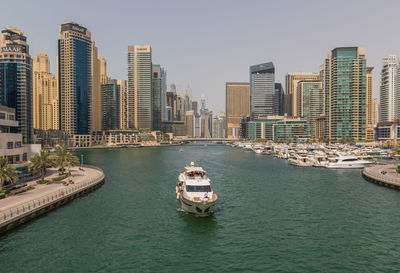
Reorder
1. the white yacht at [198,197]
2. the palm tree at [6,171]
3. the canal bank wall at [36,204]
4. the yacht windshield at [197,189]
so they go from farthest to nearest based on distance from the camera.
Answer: the palm tree at [6,171]
the yacht windshield at [197,189]
the white yacht at [198,197]
the canal bank wall at [36,204]

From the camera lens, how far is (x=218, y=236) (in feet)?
132

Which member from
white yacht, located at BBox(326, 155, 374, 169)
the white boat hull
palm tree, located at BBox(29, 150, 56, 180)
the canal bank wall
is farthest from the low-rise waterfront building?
white yacht, located at BBox(326, 155, 374, 169)

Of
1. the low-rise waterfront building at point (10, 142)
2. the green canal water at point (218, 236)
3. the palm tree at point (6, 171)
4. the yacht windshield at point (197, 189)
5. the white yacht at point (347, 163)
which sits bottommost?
the green canal water at point (218, 236)

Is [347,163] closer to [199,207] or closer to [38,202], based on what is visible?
[199,207]

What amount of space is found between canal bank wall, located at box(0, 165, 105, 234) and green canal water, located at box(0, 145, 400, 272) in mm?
1360

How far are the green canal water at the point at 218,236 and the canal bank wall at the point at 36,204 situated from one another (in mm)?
1360

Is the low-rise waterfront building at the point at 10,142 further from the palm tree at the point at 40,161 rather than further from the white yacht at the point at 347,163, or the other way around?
the white yacht at the point at 347,163

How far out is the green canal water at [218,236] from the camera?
105 ft

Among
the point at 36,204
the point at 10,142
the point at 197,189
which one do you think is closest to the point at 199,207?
the point at 197,189

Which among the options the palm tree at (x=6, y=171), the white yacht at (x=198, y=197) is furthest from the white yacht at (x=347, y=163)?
the palm tree at (x=6, y=171)

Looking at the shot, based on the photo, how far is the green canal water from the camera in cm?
3206

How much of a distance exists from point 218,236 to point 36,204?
104ft

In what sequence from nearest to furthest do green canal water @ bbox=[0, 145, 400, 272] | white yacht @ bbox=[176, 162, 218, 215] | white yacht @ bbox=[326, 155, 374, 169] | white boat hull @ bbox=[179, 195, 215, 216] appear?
green canal water @ bbox=[0, 145, 400, 272] < white boat hull @ bbox=[179, 195, 215, 216] < white yacht @ bbox=[176, 162, 218, 215] < white yacht @ bbox=[326, 155, 374, 169]

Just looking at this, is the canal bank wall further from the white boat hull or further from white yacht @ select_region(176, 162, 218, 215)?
the white boat hull
